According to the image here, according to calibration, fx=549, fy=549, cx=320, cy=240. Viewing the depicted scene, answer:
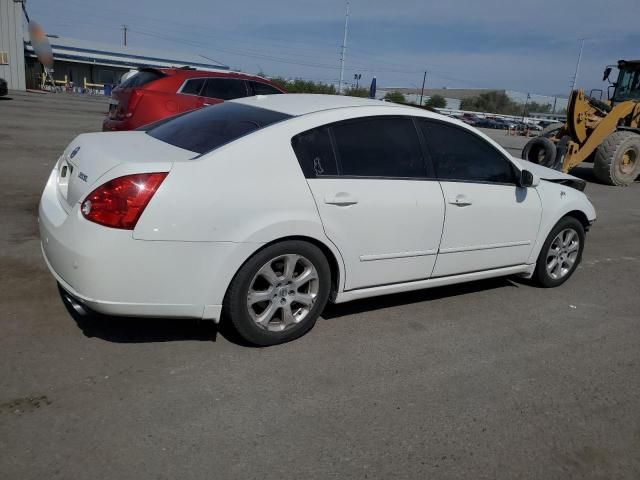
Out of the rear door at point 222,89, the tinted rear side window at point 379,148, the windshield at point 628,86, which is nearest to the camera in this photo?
the tinted rear side window at point 379,148

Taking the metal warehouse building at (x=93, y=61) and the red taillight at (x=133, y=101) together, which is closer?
the red taillight at (x=133, y=101)

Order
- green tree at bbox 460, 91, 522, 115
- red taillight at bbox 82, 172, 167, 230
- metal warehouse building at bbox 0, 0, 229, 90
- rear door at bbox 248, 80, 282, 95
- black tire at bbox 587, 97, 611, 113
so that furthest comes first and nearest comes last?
green tree at bbox 460, 91, 522, 115, metal warehouse building at bbox 0, 0, 229, 90, black tire at bbox 587, 97, 611, 113, rear door at bbox 248, 80, 282, 95, red taillight at bbox 82, 172, 167, 230

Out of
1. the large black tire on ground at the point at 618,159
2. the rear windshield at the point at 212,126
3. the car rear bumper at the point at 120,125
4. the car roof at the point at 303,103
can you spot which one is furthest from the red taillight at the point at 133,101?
the large black tire on ground at the point at 618,159

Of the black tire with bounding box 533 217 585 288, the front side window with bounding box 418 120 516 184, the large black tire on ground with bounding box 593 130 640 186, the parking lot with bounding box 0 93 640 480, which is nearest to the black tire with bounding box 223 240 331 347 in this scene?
the parking lot with bounding box 0 93 640 480

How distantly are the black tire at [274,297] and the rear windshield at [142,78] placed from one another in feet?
19.5

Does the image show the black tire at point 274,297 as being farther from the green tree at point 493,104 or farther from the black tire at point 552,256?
the green tree at point 493,104

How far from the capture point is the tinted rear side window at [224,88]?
887 cm

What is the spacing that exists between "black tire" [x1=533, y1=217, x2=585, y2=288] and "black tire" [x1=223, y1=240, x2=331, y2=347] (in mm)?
Answer: 2410

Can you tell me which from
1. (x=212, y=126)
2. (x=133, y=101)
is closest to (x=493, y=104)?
(x=133, y=101)

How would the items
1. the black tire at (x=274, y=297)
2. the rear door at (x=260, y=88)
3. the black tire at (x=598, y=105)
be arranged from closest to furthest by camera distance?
the black tire at (x=274, y=297)
the rear door at (x=260, y=88)
the black tire at (x=598, y=105)

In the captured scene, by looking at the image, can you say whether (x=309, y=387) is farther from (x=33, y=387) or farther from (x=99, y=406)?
(x=33, y=387)

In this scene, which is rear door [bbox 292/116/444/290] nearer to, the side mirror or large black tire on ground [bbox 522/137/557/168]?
the side mirror

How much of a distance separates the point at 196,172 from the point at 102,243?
64 centimetres

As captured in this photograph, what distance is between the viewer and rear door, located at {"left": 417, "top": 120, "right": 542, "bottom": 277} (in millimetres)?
4195
